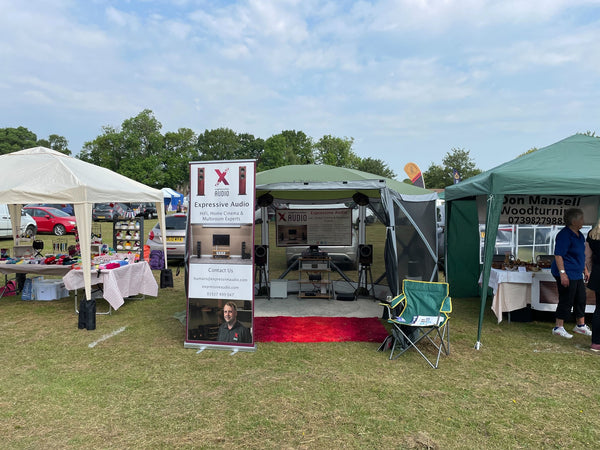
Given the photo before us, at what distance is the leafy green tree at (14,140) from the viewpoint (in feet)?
150

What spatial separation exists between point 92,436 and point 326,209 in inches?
222

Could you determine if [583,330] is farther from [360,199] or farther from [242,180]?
[242,180]

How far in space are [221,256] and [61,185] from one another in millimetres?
2611

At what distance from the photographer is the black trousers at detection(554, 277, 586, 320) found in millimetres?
4926

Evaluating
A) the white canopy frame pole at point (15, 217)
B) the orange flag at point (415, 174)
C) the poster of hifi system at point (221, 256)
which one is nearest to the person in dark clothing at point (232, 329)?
the poster of hifi system at point (221, 256)

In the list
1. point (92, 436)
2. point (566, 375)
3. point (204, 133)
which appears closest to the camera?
point (92, 436)

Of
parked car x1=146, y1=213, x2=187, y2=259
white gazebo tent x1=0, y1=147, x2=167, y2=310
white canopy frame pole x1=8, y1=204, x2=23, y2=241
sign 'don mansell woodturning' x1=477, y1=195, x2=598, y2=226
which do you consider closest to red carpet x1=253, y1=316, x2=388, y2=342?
white gazebo tent x1=0, y1=147, x2=167, y2=310

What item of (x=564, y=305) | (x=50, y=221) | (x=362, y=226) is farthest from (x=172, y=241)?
(x=50, y=221)

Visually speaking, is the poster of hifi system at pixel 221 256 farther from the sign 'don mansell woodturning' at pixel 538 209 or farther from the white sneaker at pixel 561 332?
the sign 'don mansell woodturning' at pixel 538 209

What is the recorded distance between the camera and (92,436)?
9.31 ft

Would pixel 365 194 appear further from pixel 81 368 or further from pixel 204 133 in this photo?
pixel 204 133

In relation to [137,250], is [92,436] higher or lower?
lower

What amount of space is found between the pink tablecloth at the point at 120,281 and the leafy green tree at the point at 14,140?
4921cm

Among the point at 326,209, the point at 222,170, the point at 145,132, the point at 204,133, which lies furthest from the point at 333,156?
the point at 222,170
